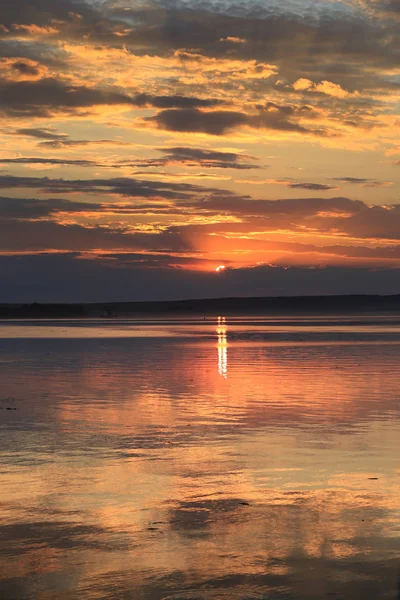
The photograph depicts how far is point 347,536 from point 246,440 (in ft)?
25.5

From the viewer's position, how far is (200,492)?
A: 1434 cm

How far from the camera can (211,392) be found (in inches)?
1171

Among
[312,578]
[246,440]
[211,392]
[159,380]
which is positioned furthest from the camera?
[159,380]

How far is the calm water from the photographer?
394 inches

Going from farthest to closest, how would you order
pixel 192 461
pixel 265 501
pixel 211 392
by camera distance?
pixel 211 392, pixel 192 461, pixel 265 501

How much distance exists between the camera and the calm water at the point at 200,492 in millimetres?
10008

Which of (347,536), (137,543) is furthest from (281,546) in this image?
(137,543)

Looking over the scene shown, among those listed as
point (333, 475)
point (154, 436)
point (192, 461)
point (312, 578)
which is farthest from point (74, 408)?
point (312, 578)

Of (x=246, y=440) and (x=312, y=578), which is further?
(x=246, y=440)

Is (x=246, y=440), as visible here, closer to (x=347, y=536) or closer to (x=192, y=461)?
(x=192, y=461)

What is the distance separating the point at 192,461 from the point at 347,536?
5.67 meters

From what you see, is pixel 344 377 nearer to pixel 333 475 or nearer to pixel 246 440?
pixel 246 440

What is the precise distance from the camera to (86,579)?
9.95 m

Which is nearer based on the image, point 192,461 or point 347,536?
point 347,536
